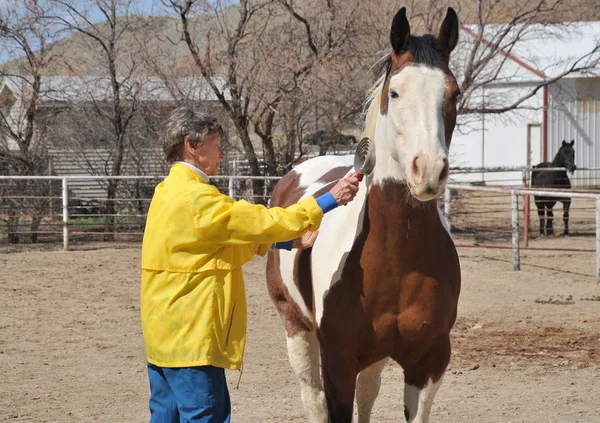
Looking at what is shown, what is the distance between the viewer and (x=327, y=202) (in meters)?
2.86

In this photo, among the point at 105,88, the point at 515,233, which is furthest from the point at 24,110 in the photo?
the point at 515,233

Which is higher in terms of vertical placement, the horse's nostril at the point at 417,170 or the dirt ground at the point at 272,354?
the horse's nostril at the point at 417,170

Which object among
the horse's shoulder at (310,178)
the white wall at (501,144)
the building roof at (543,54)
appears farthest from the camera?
the white wall at (501,144)

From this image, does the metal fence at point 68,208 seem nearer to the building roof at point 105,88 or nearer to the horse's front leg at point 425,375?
the building roof at point 105,88

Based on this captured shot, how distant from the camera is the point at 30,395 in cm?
495

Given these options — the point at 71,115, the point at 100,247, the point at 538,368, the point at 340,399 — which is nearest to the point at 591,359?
the point at 538,368

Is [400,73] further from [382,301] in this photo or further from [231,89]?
[231,89]

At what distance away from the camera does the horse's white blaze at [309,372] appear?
156 inches

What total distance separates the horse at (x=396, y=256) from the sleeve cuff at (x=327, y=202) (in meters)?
0.28

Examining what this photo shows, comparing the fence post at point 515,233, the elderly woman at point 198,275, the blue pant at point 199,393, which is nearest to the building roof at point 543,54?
the fence post at point 515,233

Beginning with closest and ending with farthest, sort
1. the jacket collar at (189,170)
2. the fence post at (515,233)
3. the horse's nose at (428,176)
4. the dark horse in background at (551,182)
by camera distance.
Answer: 1. the horse's nose at (428,176)
2. the jacket collar at (189,170)
3. the fence post at (515,233)
4. the dark horse in background at (551,182)

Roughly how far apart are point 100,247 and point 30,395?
758 centimetres

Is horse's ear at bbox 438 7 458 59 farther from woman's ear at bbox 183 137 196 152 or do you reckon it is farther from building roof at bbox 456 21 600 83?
building roof at bbox 456 21 600 83

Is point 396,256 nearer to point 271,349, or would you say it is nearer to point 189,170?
point 189,170
